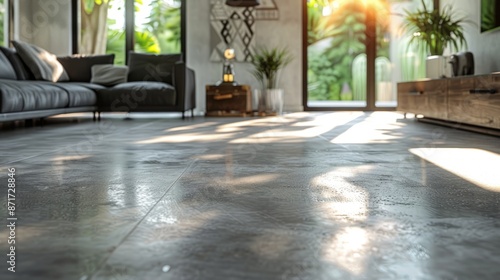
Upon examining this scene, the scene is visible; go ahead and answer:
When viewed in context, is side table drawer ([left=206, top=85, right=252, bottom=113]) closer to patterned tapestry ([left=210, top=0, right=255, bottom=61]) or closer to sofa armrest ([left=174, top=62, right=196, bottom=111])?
sofa armrest ([left=174, top=62, right=196, bottom=111])

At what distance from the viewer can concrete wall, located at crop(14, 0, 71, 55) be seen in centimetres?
842

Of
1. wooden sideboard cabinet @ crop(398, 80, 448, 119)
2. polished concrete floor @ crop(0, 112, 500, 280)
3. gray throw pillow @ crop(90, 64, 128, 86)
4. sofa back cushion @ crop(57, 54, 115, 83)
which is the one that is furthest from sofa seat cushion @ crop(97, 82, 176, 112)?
polished concrete floor @ crop(0, 112, 500, 280)

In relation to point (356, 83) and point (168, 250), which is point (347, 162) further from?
point (356, 83)

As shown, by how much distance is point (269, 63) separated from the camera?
7.87m

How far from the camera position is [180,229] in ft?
3.87

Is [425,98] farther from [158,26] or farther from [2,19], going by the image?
[2,19]

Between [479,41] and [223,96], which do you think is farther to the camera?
[223,96]

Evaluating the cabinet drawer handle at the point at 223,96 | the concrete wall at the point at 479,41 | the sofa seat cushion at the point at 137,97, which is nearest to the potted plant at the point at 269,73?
the cabinet drawer handle at the point at 223,96

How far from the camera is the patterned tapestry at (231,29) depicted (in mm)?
8281

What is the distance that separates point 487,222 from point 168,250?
67 cm

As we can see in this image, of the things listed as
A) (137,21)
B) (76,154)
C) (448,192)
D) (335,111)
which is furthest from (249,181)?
(137,21)

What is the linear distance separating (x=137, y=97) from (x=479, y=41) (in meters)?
3.52

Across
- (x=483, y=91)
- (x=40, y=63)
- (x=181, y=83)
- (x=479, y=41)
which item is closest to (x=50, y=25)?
(x=40, y=63)

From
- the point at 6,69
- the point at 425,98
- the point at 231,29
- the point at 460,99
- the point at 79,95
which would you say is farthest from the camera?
the point at 231,29
